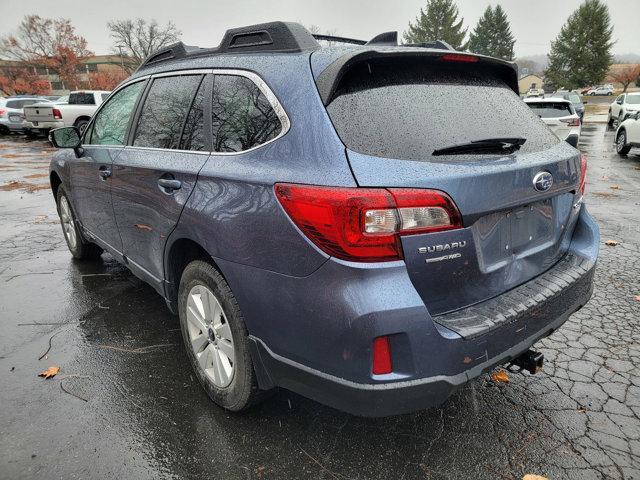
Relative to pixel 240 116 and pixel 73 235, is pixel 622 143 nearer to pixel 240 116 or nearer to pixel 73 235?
pixel 73 235

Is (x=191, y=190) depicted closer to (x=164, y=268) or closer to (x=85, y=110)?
(x=164, y=268)

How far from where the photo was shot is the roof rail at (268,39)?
7.32 feet

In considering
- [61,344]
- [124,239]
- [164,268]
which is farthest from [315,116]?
[61,344]

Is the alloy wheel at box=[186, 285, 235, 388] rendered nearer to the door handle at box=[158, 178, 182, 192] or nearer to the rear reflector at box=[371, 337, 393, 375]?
the door handle at box=[158, 178, 182, 192]

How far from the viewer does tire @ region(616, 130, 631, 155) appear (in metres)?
13.1

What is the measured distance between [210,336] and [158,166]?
1.04 meters

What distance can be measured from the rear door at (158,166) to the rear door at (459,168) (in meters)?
0.95

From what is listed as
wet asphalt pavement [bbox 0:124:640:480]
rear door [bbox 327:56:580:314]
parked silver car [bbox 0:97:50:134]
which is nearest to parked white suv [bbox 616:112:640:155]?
wet asphalt pavement [bbox 0:124:640:480]

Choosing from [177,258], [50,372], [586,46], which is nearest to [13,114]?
[50,372]

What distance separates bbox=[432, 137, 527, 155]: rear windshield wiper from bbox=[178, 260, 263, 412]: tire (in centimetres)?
Result: 120

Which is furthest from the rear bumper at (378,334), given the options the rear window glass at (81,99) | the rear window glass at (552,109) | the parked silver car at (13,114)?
the parked silver car at (13,114)

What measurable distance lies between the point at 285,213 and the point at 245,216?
25 cm

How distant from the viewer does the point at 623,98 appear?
24312 millimetres

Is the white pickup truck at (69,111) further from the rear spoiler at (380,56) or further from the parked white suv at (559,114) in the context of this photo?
the rear spoiler at (380,56)
